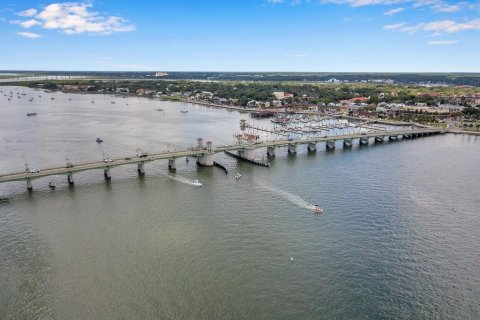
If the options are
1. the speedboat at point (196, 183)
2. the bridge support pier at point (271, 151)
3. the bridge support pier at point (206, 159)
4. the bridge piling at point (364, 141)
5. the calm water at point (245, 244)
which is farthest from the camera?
the bridge piling at point (364, 141)

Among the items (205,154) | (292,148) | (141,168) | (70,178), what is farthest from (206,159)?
(292,148)

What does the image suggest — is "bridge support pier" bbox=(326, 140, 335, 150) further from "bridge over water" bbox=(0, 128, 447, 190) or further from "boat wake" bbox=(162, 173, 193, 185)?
"boat wake" bbox=(162, 173, 193, 185)

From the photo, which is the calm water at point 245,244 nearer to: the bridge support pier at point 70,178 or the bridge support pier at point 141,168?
the bridge support pier at point 70,178

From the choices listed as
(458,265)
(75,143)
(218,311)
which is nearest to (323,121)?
(75,143)

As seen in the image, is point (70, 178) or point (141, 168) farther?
point (141, 168)

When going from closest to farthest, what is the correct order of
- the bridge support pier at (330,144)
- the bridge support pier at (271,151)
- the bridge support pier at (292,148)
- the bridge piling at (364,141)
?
the bridge support pier at (271,151), the bridge support pier at (292,148), the bridge support pier at (330,144), the bridge piling at (364,141)

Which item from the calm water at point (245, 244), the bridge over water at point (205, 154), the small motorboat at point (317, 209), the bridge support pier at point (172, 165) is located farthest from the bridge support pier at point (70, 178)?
the small motorboat at point (317, 209)

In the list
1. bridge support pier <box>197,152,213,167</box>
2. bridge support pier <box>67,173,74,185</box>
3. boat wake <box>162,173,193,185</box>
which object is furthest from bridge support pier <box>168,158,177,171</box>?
bridge support pier <box>67,173,74,185</box>

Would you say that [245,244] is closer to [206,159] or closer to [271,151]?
[206,159]
